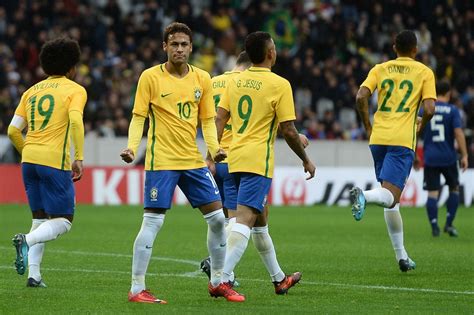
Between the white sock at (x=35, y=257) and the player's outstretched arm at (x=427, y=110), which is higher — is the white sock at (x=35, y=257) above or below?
below

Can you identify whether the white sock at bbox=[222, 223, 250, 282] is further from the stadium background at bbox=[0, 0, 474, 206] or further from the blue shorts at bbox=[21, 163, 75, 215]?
the stadium background at bbox=[0, 0, 474, 206]

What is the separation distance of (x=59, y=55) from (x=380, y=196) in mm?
3541

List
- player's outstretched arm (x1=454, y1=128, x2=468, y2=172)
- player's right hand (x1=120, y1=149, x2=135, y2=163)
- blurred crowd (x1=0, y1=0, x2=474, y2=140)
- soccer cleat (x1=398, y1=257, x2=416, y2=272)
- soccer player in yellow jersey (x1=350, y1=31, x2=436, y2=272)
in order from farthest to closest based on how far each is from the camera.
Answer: blurred crowd (x1=0, y1=0, x2=474, y2=140) → player's outstretched arm (x1=454, y1=128, x2=468, y2=172) → soccer cleat (x1=398, y1=257, x2=416, y2=272) → soccer player in yellow jersey (x1=350, y1=31, x2=436, y2=272) → player's right hand (x1=120, y1=149, x2=135, y2=163)

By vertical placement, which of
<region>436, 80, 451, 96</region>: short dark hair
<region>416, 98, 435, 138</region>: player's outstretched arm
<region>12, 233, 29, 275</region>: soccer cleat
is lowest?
<region>12, 233, 29, 275</region>: soccer cleat

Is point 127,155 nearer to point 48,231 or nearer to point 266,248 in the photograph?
point 48,231

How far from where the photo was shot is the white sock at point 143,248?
32.0 feet

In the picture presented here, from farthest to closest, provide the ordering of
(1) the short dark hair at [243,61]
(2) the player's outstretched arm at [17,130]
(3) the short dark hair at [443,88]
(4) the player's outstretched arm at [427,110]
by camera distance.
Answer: (3) the short dark hair at [443,88], (4) the player's outstretched arm at [427,110], (1) the short dark hair at [243,61], (2) the player's outstretched arm at [17,130]

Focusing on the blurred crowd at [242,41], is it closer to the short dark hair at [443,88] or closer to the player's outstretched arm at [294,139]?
the short dark hair at [443,88]

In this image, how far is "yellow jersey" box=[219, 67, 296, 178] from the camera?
33.2 ft

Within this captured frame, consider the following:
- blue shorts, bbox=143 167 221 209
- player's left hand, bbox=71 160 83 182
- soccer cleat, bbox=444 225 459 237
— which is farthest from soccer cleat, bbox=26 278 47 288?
soccer cleat, bbox=444 225 459 237

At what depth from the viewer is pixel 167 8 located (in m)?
32.5

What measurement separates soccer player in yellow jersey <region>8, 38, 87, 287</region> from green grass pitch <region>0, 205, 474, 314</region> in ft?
2.53

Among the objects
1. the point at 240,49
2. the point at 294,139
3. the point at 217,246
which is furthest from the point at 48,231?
the point at 240,49

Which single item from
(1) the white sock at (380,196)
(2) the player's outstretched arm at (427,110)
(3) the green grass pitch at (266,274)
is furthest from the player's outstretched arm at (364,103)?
(3) the green grass pitch at (266,274)
